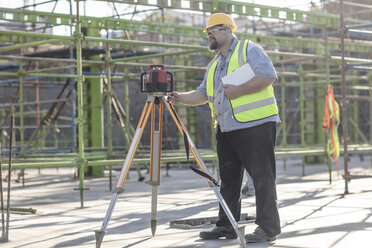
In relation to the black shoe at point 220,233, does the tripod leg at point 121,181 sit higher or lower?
higher

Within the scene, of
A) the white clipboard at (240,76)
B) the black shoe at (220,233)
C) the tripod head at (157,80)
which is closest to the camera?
A: the tripod head at (157,80)

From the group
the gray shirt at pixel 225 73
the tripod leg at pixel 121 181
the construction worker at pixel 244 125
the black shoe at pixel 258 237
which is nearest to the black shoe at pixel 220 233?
the construction worker at pixel 244 125

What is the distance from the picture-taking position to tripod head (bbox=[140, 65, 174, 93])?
504cm

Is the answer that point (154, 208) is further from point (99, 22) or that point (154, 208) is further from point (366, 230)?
point (99, 22)

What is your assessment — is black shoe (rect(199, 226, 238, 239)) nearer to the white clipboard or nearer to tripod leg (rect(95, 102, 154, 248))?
tripod leg (rect(95, 102, 154, 248))

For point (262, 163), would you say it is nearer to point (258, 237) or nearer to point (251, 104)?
point (251, 104)

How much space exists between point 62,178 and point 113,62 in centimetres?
411

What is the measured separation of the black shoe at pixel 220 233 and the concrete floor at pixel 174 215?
0.19 ft

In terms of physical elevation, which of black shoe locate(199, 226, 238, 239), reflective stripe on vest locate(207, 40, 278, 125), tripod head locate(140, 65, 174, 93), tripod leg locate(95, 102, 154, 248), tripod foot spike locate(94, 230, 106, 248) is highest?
tripod head locate(140, 65, 174, 93)

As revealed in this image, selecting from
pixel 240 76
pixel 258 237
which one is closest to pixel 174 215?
pixel 258 237

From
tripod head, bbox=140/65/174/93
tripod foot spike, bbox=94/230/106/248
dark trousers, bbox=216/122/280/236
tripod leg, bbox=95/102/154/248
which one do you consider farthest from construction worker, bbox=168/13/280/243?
tripod foot spike, bbox=94/230/106/248

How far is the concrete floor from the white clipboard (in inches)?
53.3

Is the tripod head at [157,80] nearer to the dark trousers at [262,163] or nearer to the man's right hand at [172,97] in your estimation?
the man's right hand at [172,97]

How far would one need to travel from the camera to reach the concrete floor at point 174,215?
5266mm
